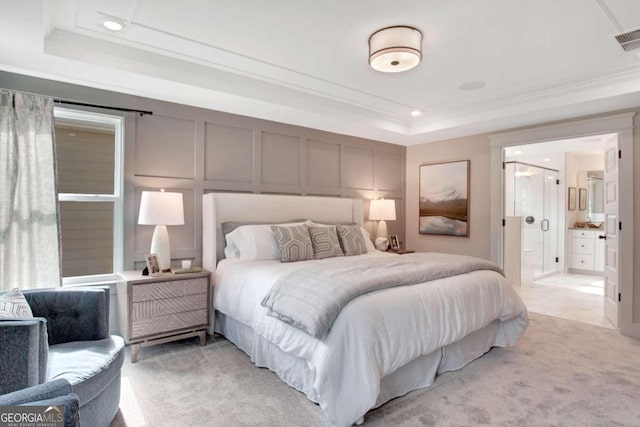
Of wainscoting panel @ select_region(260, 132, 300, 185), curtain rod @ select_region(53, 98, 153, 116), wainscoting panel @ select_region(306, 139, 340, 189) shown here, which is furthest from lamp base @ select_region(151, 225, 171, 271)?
wainscoting panel @ select_region(306, 139, 340, 189)

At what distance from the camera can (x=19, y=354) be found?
1.33 m

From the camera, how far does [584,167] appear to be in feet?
24.2

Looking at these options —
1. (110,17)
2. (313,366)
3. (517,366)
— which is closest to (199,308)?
(313,366)

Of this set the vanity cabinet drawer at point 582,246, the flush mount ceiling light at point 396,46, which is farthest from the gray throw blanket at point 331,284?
the vanity cabinet drawer at point 582,246

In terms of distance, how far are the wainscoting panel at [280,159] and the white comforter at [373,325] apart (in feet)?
5.00

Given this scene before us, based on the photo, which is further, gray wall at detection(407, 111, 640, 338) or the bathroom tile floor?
gray wall at detection(407, 111, 640, 338)

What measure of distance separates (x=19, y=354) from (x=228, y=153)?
291 centimetres

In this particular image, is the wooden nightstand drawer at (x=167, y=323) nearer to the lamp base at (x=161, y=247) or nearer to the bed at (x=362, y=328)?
the bed at (x=362, y=328)

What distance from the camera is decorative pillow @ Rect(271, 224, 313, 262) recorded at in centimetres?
337

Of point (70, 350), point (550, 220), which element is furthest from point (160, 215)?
point (550, 220)

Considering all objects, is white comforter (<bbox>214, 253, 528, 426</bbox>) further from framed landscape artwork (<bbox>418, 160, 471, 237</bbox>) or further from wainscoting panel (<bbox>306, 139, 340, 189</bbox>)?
framed landscape artwork (<bbox>418, 160, 471, 237</bbox>)

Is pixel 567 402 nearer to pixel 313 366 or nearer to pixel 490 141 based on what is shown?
pixel 313 366

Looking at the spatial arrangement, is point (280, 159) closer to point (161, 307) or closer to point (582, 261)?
point (161, 307)

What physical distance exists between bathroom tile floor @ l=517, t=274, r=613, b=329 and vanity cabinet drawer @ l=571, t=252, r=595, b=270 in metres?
0.19
